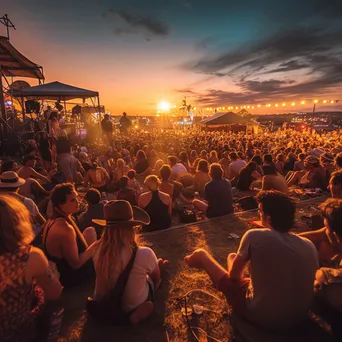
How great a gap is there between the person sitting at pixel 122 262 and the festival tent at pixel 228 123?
3633 centimetres

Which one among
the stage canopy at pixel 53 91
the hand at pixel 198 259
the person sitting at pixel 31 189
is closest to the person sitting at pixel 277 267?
the hand at pixel 198 259

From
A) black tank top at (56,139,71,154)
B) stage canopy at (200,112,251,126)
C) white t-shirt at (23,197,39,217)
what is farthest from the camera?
stage canopy at (200,112,251,126)

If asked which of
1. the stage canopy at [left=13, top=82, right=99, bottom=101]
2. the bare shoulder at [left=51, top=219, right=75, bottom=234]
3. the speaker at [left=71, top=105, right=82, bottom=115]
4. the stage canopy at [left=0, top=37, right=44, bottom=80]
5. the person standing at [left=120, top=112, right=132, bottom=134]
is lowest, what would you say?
the bare shoulder at [left=51, top=219, right=75, bottom=234]

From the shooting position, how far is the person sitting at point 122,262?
213 centimetres

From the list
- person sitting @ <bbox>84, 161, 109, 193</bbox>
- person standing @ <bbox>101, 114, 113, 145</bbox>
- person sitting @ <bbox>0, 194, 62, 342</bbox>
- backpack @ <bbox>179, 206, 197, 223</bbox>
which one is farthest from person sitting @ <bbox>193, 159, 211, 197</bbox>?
person standing @ <bbox>101, 114, 113, 145</bbox>

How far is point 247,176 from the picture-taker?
736cm

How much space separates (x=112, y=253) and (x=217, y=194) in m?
3.44

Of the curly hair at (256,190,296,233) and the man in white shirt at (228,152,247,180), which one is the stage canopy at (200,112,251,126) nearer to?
the man in white shirt at (228,152,247,180)

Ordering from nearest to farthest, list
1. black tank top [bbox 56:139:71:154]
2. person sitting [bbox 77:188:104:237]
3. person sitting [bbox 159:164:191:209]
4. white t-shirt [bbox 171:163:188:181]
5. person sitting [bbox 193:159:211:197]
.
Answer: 1. person sitting [bbox 77:188:104:237]
2. person sitting [bbox 159:164:191:209]
3. person sitting [bbox 193:159:211:197]
4. black tank top [bbox 56:139:71:154]
5. white t-shirt [bbox 171:163:188:181]

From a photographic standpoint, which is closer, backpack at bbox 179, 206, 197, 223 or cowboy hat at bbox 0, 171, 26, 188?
cowboy hat at bbox 0, 171, 26, 188

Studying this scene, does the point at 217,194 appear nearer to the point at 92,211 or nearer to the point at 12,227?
the point at 92,211

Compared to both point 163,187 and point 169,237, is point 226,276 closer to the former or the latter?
point 169,237

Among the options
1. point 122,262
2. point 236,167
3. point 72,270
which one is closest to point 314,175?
point 236,167

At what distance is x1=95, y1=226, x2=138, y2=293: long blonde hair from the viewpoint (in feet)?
6.94
